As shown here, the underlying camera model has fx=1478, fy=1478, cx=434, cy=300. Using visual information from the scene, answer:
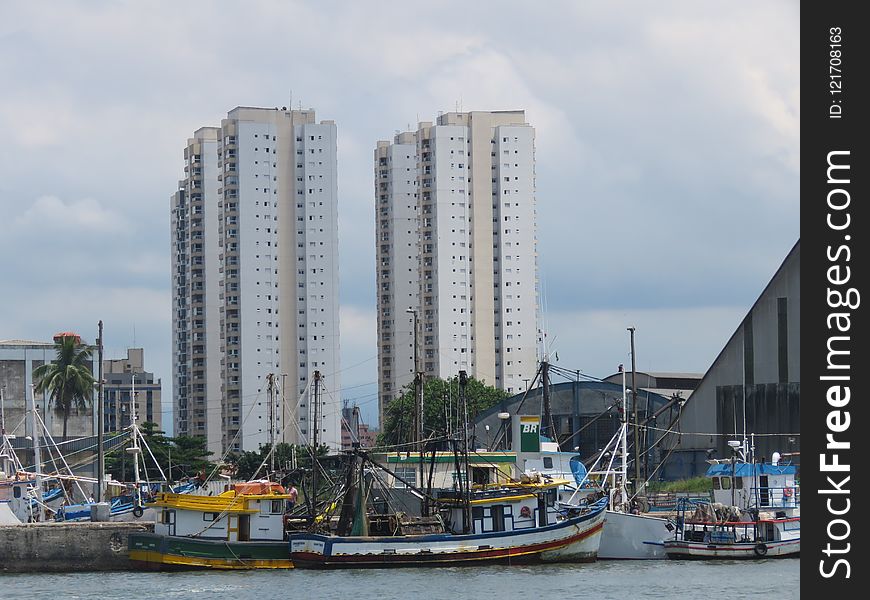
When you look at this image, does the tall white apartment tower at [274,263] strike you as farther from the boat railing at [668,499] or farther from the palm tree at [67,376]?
the boat railing at [668,499]

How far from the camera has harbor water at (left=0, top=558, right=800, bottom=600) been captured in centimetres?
4359

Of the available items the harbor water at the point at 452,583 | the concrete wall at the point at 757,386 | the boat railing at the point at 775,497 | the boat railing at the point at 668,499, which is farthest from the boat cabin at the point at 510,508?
the concrete wall at the point at 757,386

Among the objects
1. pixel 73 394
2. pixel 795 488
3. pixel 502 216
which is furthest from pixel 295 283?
pixel 795 488

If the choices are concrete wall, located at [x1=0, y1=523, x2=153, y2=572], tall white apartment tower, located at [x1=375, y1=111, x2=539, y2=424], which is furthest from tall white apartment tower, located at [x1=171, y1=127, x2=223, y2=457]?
concrete wall, located at [x1=0, y1=523, x2=153, y2=572]

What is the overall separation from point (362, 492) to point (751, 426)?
3029 centimetres

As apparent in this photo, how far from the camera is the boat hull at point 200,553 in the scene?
5125 centimetres

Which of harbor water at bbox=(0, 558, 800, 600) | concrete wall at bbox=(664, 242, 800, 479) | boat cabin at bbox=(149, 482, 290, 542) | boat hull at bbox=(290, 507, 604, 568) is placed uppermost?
concrete wall at bbox=(664, 242, 800, 479)

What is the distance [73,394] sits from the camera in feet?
343

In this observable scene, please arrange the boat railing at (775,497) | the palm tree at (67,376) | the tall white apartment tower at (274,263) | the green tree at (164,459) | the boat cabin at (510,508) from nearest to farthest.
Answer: the boat cabin at (510,508), the boat railing at (775,497), the green tree at (164,459), the palm tree at (67,376), the tall white apartment tower at (274,263)

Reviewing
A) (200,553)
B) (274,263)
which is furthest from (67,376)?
(200,553)

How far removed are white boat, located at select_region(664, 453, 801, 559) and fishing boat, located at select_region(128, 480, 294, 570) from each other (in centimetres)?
1471

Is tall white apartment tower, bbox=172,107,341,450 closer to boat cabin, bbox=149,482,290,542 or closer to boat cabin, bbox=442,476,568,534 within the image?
boat cabin, bbox=149,482,290,542

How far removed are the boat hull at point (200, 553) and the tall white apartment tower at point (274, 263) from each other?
85.9 meters
